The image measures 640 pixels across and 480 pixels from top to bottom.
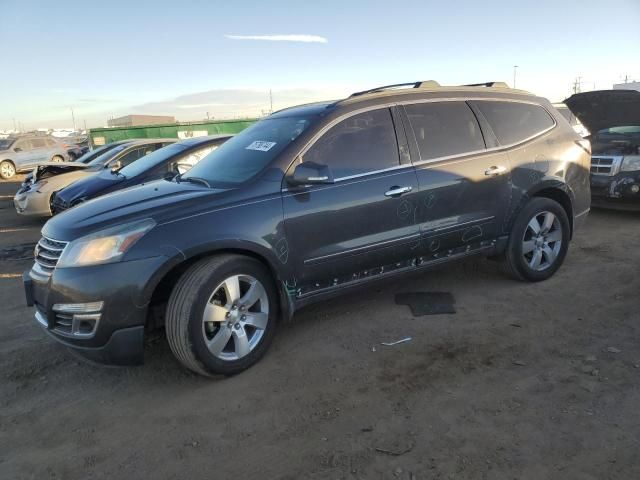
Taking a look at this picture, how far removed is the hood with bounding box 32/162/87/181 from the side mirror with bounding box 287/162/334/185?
7.25 meters

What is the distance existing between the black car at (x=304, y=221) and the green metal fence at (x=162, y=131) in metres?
17.9

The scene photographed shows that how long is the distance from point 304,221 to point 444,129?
5.17ft

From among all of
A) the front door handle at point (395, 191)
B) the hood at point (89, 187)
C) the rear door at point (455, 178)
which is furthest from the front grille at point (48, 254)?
the hood at point (89, 187)

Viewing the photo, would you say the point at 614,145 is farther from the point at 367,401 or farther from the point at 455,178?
the point at 367,401

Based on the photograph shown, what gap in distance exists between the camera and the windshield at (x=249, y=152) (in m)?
3.59

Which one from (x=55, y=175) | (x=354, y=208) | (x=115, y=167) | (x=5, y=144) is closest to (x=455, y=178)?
(x=354, y=208)

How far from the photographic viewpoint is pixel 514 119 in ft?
15.1

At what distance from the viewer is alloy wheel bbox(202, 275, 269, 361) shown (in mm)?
3197

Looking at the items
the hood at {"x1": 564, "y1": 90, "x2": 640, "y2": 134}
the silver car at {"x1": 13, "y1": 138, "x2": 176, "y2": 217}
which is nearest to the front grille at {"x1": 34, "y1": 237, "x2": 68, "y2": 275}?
the silver car at {"x1": 13, "y1": 138, "x2": 176, "y2": 217}

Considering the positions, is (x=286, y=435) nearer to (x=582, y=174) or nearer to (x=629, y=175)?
(x=582, y=174)

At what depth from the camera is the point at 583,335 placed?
366cm

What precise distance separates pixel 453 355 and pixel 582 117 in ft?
20.8

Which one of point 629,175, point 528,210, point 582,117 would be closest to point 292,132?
point 528,210

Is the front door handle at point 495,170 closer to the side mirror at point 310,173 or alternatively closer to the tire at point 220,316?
the side mirror at point 310,173
